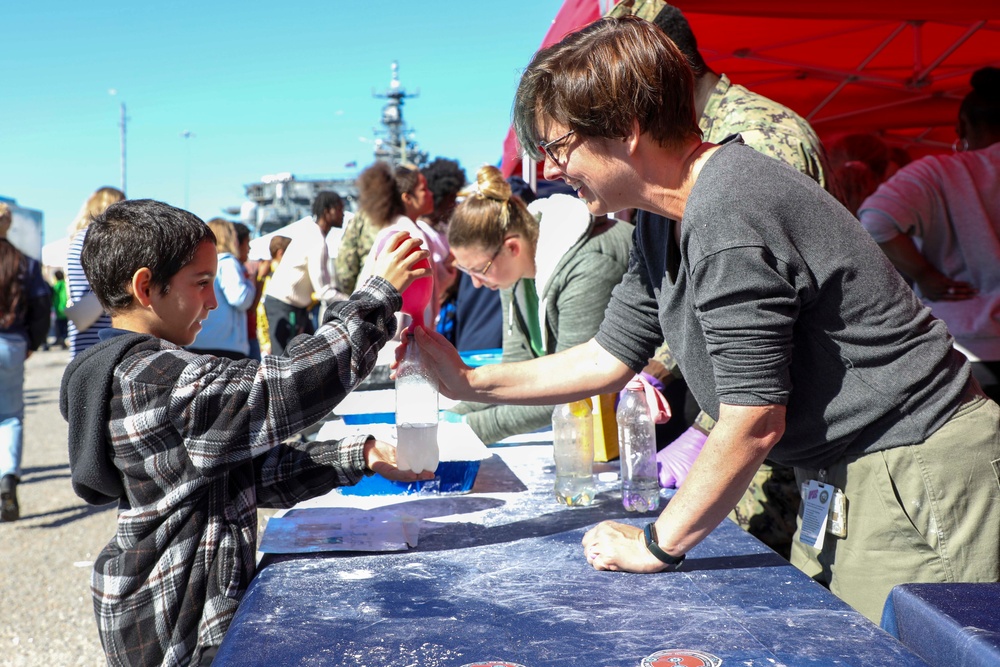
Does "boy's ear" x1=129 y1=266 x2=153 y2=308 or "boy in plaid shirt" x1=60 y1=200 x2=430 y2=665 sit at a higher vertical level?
"boy's ear" x1=129 y1=266 x2=153 y2=308

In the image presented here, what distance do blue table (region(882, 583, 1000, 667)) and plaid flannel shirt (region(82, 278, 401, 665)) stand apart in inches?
38.7

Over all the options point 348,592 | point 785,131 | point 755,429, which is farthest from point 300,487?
point 785,131

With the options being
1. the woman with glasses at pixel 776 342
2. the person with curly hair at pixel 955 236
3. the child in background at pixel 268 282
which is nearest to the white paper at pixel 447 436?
the woman with glasses at pixel 776 342

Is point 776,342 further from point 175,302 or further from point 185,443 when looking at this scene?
point 175,302

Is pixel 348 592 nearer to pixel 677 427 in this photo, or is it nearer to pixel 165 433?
pixel 165 433

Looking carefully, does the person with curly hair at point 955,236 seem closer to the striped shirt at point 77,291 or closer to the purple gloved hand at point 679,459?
the purple gloved hand at point 679,459

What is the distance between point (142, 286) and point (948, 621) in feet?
4.94

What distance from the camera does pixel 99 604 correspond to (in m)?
1.65

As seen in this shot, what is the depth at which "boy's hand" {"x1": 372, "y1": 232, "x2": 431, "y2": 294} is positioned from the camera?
1682 millimetres

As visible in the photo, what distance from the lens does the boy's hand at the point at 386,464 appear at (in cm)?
188

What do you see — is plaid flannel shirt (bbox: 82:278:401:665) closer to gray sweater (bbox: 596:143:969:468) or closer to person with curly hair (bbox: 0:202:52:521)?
gray sweater (bbox: 596:143:969:468)

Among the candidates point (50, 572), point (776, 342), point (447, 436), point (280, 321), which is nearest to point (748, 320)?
point (776, 342)

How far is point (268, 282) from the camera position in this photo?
7.00m

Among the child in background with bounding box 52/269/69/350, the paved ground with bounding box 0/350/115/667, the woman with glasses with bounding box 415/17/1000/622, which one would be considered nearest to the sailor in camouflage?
the woman with glasses with bounding box 415/17/1000/622
